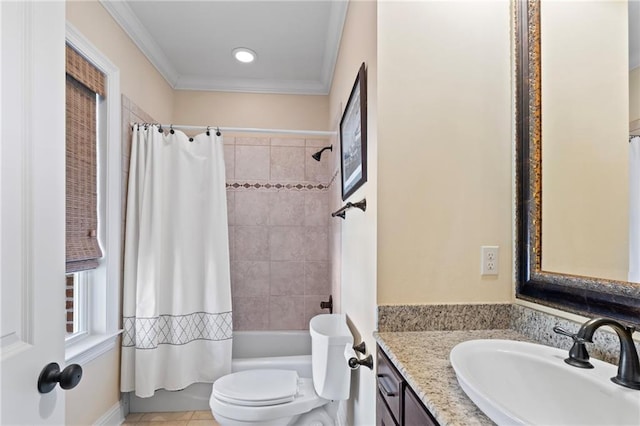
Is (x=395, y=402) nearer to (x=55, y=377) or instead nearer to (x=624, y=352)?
(x=624, y=352)

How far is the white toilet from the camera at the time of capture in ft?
5.23

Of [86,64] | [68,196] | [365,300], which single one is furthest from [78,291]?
[365,300]

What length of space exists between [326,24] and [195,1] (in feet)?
2.65

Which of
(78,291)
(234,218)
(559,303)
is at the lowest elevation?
(78,291)

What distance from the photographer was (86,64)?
69.7 inches

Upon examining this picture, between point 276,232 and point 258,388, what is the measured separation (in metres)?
1.34

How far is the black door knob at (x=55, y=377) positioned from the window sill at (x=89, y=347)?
112 centimetres

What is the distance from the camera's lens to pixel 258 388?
1.85 metres

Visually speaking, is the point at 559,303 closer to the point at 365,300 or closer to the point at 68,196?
the point at 365,300

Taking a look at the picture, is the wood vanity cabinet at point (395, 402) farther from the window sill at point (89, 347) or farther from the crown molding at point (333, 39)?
the crown molding at point (333, 39)

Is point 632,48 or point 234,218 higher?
point 632,48

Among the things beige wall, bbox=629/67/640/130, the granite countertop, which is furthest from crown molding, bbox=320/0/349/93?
the granite countertop

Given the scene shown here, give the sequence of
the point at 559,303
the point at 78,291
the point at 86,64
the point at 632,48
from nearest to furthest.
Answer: the point at 632,48 → the point at 559,303 → the point at 86,64 → the point at 78,291

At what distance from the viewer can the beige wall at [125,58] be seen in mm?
1729
